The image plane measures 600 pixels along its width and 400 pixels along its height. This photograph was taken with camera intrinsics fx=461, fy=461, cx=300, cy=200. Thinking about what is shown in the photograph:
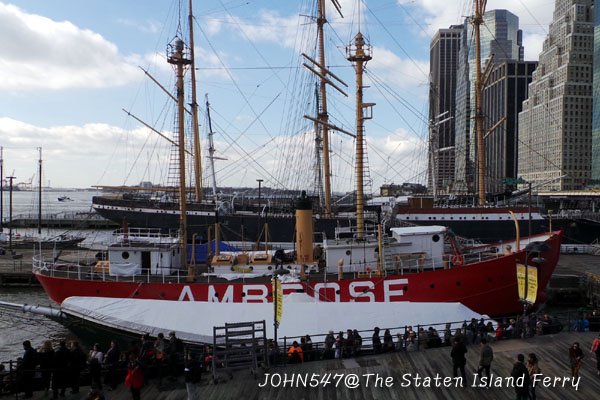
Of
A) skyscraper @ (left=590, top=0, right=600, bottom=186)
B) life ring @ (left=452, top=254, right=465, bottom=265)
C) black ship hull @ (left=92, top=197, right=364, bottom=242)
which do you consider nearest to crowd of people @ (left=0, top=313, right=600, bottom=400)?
life ring @ (left=452, top=254, right=465, bottom=265)

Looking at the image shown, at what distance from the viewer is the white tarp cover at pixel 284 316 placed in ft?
52.8

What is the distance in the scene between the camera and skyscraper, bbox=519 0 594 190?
132m

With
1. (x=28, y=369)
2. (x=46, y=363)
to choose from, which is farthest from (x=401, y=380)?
(x=28, y=369)

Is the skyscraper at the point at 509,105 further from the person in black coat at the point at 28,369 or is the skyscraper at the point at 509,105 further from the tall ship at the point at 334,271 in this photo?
the person in black coat at the point at 28,369

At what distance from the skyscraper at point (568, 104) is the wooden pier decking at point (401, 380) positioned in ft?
420

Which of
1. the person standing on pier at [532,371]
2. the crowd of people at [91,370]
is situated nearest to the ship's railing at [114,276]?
the crowd of people at [91,370]

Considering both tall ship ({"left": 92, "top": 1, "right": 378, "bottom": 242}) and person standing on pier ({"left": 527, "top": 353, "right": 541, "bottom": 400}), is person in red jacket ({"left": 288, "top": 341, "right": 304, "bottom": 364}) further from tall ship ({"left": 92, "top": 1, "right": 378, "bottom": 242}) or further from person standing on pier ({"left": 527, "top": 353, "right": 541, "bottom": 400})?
tall ship ({"left": 92, "top": 1, "right": 378, "bottom": 242})

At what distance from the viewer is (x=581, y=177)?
427 ft

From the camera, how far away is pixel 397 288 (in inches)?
763

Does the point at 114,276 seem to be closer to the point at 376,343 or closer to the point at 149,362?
the point at 149,362

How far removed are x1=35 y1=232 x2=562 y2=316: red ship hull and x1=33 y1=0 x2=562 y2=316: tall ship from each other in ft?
0.14

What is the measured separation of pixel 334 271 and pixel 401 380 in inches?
382

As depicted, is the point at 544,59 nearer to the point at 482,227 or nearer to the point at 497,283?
the point at 482,227

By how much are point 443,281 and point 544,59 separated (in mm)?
154491
